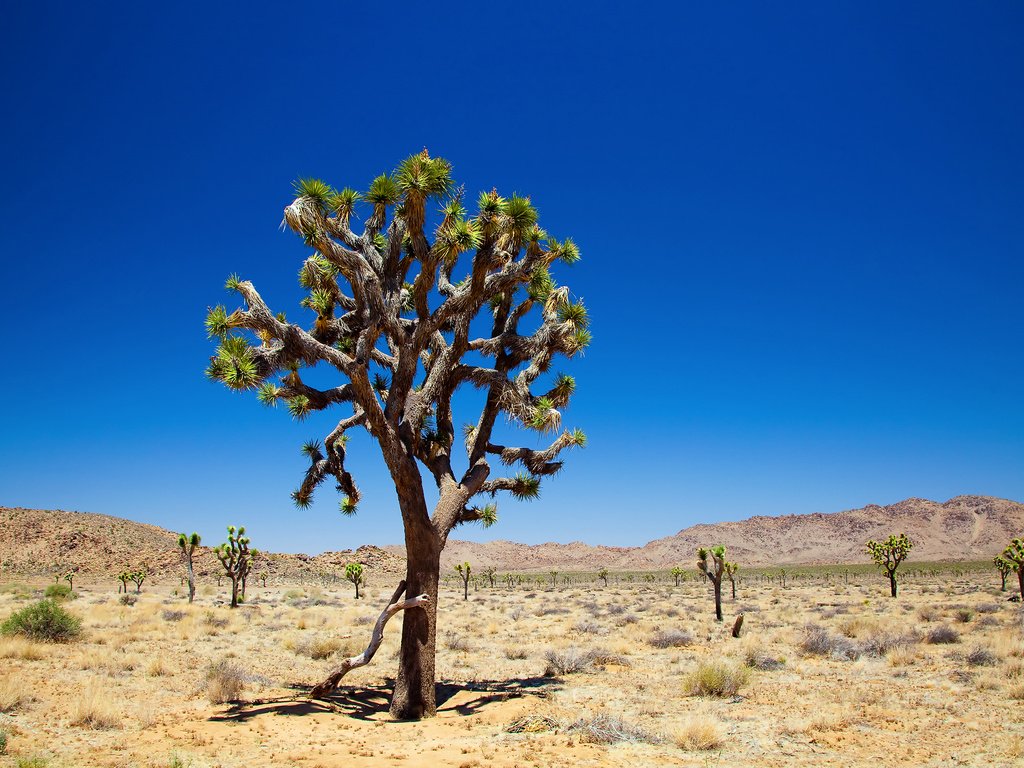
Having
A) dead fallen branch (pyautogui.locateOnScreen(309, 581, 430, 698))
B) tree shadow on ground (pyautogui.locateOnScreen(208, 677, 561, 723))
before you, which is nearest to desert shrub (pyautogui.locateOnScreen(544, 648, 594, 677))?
tree shadow on ground (pyautogui.locateOnScreen(208, 677, 561, 723))

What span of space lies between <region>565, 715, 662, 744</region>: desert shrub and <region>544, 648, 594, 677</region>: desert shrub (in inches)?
191

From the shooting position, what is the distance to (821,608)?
2992 centimetres

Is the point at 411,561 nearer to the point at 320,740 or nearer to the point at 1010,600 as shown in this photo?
the point at 320,740

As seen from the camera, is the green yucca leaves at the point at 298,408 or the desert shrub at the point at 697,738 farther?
the green yucca leaves at the point at 298,408

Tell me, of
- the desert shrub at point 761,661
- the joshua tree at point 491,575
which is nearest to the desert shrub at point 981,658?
the desert shrub at point 761,661

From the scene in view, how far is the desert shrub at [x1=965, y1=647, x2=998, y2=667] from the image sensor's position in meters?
13.2

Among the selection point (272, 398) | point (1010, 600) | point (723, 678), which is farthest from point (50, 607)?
point (1010, 600)

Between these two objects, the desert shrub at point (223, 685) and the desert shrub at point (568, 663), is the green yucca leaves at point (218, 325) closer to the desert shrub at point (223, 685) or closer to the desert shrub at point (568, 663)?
the desert shrub at point (223, 685)

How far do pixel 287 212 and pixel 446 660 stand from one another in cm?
1176

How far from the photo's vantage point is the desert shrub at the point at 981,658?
520 inches

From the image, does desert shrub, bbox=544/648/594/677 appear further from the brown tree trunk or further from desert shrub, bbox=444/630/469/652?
the brown tree trunk

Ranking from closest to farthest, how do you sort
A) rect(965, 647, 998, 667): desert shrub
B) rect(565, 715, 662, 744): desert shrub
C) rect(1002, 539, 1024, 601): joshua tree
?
rect(565, 715, 662, 744): desert shrub, rect(965, 647, 998, 667): desert shrub, rect(1002, 539, 1024, 601): joshua tree

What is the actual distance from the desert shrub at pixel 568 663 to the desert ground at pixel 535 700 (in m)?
0.05

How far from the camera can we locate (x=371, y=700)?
11.2m
